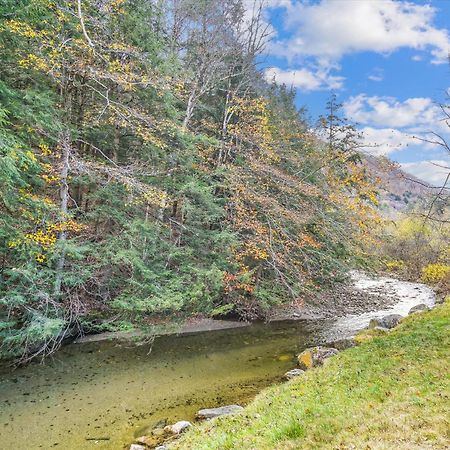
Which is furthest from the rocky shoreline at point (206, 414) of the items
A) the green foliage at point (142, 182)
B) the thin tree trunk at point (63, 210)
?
the thin tree trunk at point (63, 210)

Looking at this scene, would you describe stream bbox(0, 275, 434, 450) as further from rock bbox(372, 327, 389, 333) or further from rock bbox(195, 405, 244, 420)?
rock bbox(372, 327, 389, 333)

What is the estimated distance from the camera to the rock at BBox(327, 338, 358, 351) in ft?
41.2

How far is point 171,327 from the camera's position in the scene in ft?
44.5

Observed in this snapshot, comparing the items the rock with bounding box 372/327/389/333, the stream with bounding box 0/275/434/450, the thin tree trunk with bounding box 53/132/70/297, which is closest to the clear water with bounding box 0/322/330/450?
the stream with bounding box 0/275/434/450

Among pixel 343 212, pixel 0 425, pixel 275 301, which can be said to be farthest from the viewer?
pixel 343 212

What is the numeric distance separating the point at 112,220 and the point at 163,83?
5.65 m

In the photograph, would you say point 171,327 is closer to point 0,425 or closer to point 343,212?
point 0,425

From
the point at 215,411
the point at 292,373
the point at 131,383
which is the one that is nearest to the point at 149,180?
the point at 131,383

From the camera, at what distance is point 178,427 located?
7.39 meters

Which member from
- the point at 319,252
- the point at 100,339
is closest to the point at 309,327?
the point at 319,252

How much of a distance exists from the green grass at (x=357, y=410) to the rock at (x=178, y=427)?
0.82 metres

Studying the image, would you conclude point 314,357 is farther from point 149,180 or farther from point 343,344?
point 149,180

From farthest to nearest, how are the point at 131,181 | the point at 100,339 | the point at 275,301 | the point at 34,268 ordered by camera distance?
the point at 275,301 < the point at 100,339 < the point at 131,181 < the point at 34,268

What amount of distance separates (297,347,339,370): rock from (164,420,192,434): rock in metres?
4.84
